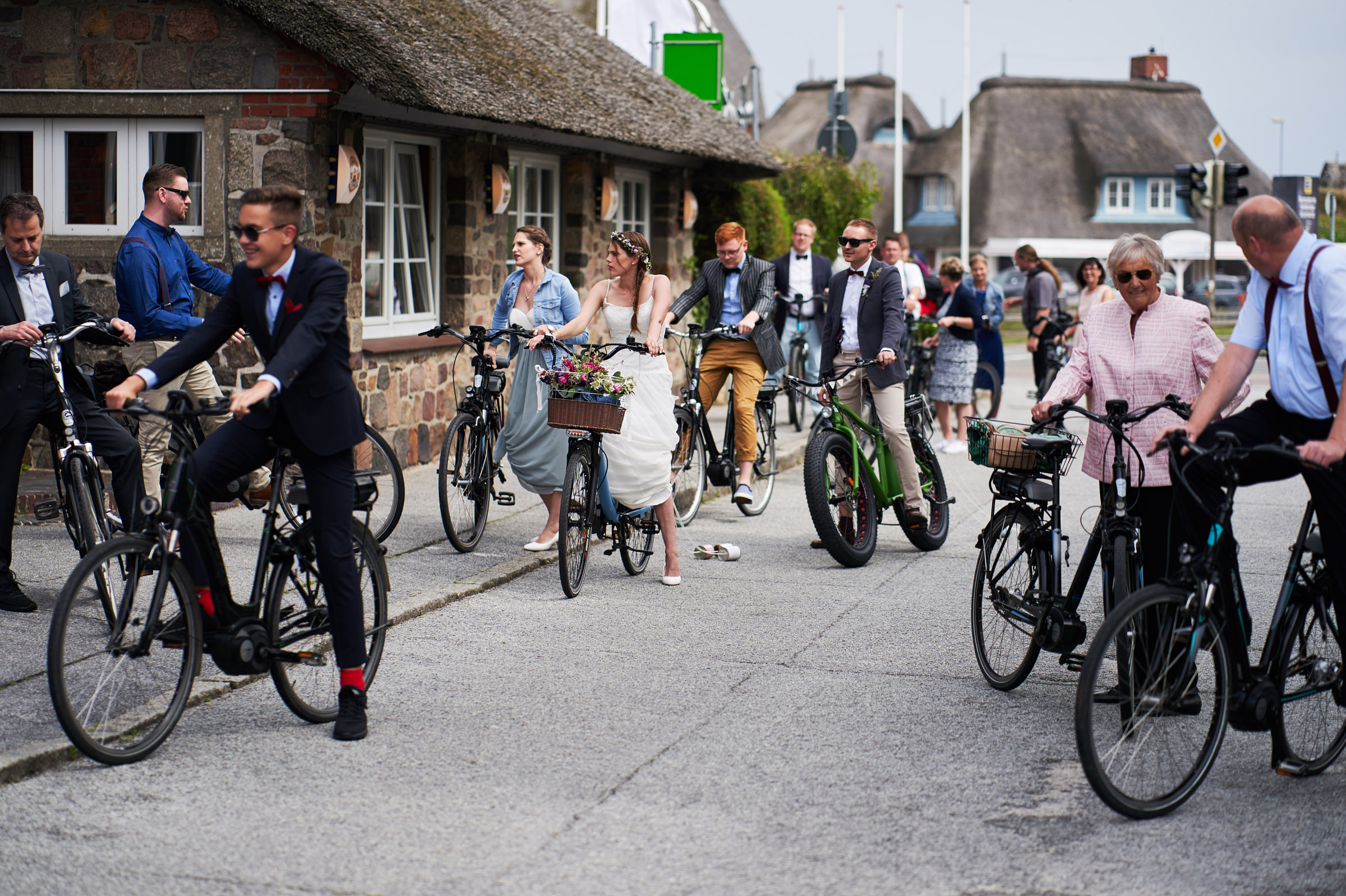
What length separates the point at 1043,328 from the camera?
16.7 metres

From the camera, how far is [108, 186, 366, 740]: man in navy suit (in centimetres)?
503

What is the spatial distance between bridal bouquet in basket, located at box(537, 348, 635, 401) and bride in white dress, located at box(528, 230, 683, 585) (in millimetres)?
201

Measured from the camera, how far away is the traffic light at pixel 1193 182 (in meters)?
23.4

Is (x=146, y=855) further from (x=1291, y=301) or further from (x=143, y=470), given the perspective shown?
(x=143, y=470)

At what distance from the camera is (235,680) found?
234 inches

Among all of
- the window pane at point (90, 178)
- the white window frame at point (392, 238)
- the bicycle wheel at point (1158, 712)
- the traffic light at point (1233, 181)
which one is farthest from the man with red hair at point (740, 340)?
the traffic light at point (1233, 181)

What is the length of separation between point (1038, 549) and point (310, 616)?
106 inches

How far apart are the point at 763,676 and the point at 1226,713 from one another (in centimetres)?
204

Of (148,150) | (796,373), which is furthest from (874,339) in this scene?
(796,373)

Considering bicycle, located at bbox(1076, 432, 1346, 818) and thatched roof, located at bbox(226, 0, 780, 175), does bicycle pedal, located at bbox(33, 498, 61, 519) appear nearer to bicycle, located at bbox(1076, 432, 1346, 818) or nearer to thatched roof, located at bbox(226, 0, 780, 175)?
thatched roof, located at bbox(226, 0, 780, 175)

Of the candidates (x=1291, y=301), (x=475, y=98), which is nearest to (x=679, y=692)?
(x=1291, y=301)

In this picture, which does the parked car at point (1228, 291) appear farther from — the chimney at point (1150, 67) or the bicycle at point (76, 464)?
the bicycle at point (76, 464)

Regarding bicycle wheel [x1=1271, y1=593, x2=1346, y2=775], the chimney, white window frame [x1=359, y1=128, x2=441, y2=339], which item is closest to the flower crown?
white window frame [x1=359, y1=128, x2=441, y2=339]

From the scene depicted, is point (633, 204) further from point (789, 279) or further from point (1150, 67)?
point (1150, 67)
